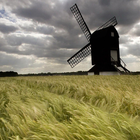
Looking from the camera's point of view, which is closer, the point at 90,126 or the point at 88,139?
the point at 88,139

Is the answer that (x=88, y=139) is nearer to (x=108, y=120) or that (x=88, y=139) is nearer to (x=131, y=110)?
(x=108, y=120)

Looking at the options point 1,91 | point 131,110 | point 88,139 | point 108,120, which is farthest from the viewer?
point 1,91

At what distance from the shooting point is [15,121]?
1.70 meters

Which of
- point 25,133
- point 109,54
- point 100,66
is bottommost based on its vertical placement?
point 25,133

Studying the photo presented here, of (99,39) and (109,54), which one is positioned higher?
(99,39)

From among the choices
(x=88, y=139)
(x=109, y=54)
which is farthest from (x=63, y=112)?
(x=109, y=54)

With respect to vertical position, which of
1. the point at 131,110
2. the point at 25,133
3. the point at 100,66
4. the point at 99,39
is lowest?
the point at 25,133

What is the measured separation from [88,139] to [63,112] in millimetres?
857

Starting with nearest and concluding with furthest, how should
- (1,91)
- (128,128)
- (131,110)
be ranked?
(128,128), (131,110), (1,91)

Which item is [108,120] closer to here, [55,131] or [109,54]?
[55,131]

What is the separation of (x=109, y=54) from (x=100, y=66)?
206cm

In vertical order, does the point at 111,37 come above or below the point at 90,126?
above

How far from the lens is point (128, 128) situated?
1.29 metres

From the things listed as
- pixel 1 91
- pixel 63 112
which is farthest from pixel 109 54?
pixel 63 112
